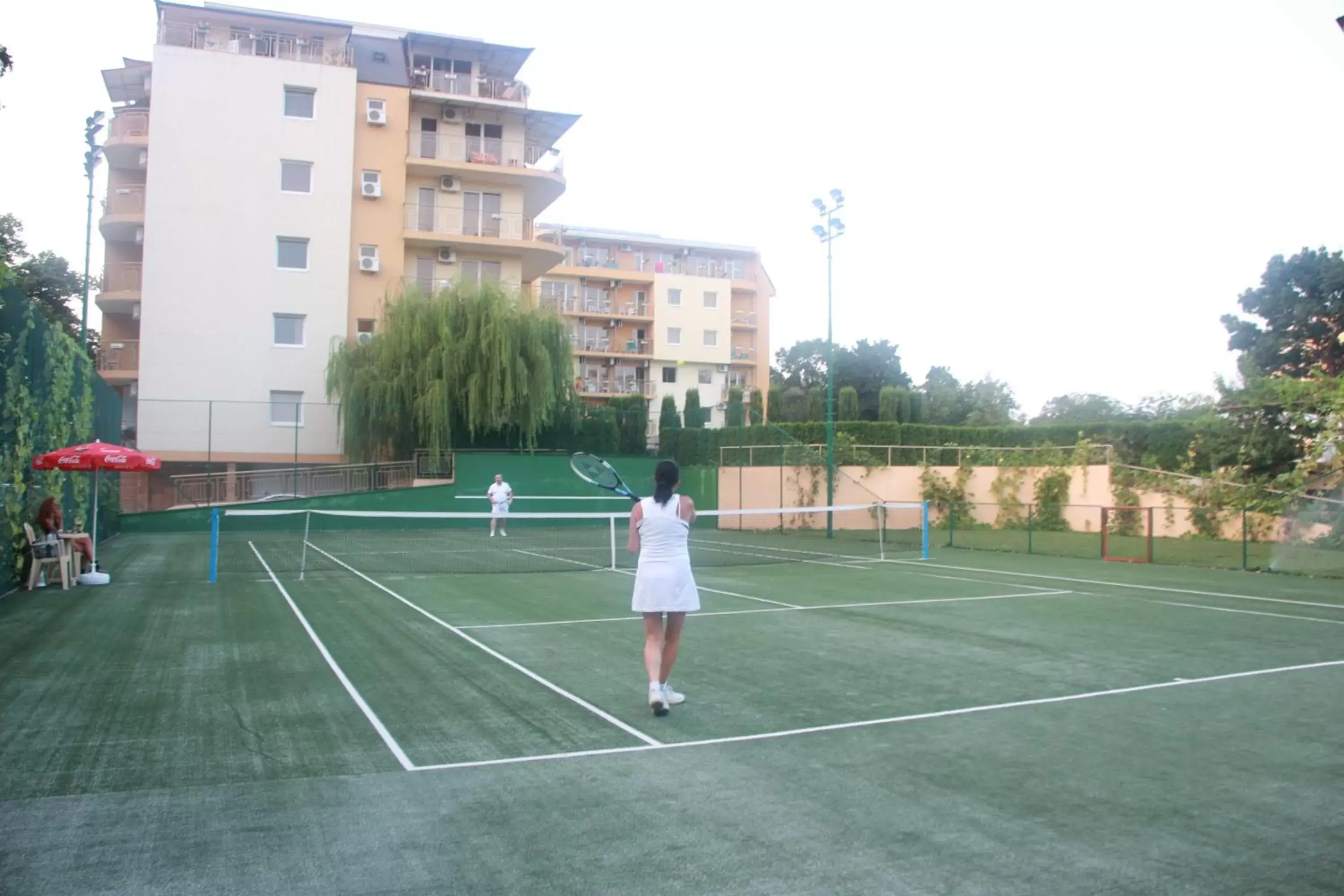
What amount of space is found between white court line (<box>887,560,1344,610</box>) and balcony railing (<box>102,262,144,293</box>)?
31.5 metres

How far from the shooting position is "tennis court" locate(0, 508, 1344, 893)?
14.3 feet

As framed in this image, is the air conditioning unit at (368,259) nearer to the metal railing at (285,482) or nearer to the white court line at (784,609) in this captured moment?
the metal railing at (285,482)

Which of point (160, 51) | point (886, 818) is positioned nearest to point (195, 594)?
point (886, 818)

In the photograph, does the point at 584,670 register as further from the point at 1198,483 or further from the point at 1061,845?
the point at 1198,483

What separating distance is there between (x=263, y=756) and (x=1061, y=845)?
13.9ft

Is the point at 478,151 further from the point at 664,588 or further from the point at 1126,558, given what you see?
the point at 664,588

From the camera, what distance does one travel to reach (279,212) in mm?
37531

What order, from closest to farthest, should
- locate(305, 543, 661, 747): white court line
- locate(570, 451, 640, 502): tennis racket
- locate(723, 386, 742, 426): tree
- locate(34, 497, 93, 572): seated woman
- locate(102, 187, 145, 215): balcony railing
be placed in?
locate(305, 543, 661, 747): white court line → locate(570, 451, 640, 502): tennis racket → locate(34, 497, 93, 572): seated woman → locate(102, 187, 145, 215): balcony railing → locate(723, 386, 742, 426): tree

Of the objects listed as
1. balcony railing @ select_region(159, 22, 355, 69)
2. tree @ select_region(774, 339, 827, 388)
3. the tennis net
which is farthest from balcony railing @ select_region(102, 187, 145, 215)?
tree @ select_region(774, 339, 827, 388)

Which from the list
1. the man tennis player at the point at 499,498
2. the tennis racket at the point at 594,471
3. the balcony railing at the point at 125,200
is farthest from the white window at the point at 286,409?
the tennis racket at the point at 594,471

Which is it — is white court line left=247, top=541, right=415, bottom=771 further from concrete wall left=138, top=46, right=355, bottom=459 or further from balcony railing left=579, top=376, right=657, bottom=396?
balcony railing left=579, top=376, right=657, bottom=396

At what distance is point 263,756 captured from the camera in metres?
6.01

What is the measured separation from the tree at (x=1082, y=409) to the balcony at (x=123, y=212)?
44.3 m

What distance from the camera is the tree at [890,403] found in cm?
5078
